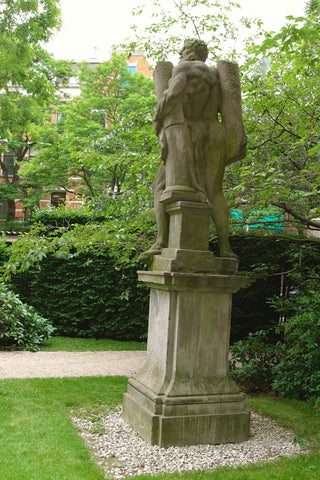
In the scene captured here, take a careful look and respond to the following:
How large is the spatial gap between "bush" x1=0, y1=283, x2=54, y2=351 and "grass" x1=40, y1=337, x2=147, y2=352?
312 mm

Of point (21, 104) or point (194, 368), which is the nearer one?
point (194, 368)

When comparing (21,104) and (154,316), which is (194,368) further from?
(21,104)

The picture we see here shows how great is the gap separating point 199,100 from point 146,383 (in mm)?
3207

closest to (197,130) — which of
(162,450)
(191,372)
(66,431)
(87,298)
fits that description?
(191,372)

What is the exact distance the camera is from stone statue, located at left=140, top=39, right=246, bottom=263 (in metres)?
5.03

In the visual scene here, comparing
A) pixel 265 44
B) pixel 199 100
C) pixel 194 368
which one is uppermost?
pixel 265 44

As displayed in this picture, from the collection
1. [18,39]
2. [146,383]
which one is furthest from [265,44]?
[18,39]

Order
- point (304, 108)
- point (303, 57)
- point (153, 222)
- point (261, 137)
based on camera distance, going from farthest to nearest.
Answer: point (153, 222) → point (261, 137) → point (304, 108) → point (303, 57)

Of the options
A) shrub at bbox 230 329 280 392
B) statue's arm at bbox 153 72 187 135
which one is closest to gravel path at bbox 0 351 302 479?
shrub at bbox 230 329 280 392

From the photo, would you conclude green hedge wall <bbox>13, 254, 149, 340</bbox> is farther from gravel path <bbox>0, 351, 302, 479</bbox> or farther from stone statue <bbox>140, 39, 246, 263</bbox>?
stone statue <bbox>140, 39, 246, 263</bbox>

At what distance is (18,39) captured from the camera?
14.4m

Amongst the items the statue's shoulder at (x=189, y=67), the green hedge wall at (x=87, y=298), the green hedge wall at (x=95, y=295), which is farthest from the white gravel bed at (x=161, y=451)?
the green hedge wall at (x=87, y=298)

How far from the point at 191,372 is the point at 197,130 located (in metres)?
2.66

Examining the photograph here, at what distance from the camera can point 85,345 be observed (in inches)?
461
